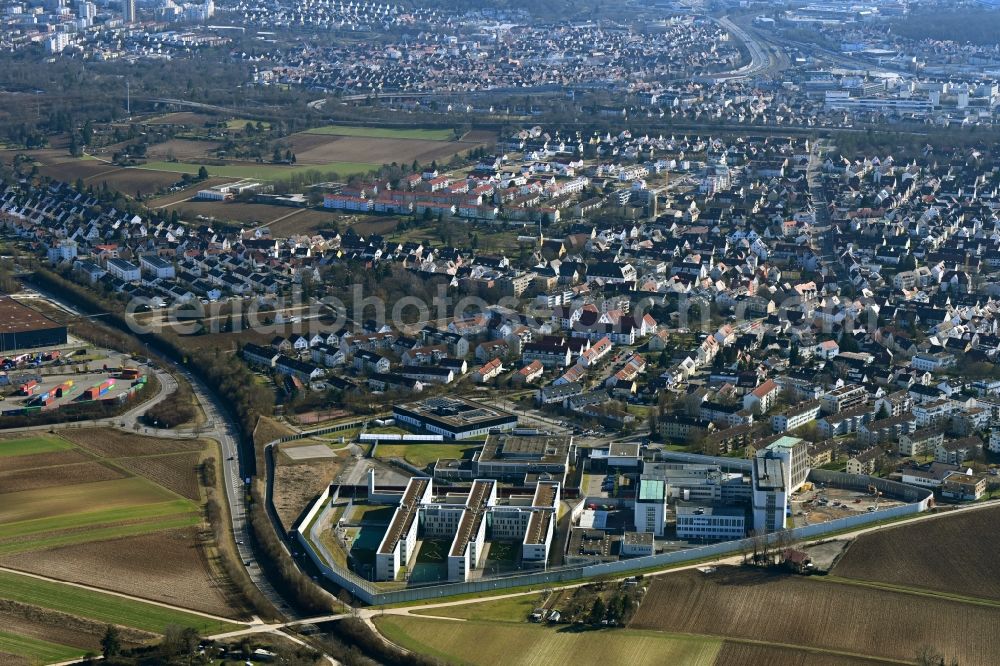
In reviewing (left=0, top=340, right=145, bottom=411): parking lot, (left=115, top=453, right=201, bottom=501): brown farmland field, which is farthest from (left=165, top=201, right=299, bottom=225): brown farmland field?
(left=115, top=453, right=201, bottom=501): brown farmland field

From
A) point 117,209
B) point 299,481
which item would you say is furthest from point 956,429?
point 117,209

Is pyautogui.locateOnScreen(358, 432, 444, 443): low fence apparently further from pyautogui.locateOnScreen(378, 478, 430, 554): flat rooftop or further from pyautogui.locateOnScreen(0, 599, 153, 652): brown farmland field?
pyautogui.locateOnScreen(0, 599, 153, 652): brown farmland field

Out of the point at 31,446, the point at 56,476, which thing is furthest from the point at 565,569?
the point at 31,446

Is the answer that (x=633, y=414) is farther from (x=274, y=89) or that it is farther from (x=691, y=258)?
(x=274, y=89)

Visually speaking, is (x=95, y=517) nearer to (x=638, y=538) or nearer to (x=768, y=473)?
(x=638, y=538)

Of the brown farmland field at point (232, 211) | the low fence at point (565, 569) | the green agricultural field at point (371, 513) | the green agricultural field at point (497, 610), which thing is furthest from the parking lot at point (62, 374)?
the brown farmland field at point (232, 211)

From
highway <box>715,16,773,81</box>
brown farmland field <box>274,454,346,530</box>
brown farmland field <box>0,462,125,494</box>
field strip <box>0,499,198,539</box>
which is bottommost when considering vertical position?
brown farmland field <box>0,462,125,494</box>

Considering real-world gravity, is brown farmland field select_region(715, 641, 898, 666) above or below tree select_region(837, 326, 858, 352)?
below
